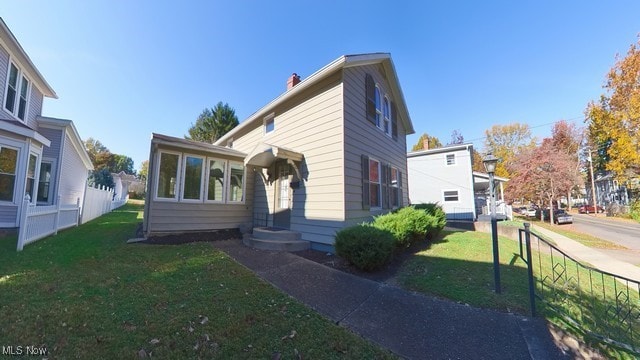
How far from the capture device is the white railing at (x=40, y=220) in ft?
19.7

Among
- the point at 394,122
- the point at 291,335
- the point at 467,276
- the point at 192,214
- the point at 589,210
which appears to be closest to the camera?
the point at 291,335

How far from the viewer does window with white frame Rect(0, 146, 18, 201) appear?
24.5 ft

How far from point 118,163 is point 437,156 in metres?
65.0

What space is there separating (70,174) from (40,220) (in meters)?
7.08

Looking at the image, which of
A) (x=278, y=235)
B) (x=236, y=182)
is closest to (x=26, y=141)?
(x=236, y=182)

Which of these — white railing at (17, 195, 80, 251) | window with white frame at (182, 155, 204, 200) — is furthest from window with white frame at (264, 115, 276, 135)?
white railing at (17, 195, 80, 251)

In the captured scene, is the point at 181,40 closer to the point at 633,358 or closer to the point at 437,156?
the point at 633,358

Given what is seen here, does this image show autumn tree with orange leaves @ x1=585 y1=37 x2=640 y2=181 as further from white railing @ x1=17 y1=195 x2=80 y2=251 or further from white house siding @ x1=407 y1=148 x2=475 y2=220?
white railing @ x1=17 y1=195 x2=80 y2=251

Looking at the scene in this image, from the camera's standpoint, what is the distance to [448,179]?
19156 mm

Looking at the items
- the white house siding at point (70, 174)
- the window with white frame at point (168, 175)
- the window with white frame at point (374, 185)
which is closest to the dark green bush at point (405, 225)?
the window with white frame at point (374, 185)

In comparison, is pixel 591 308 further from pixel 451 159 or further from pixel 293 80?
pixel 451 159

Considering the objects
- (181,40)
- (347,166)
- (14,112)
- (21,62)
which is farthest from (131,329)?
(21,62)

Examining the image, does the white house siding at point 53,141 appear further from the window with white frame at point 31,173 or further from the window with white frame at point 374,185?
the window with white frame at point 374,185

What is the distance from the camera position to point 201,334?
2.81 meters
